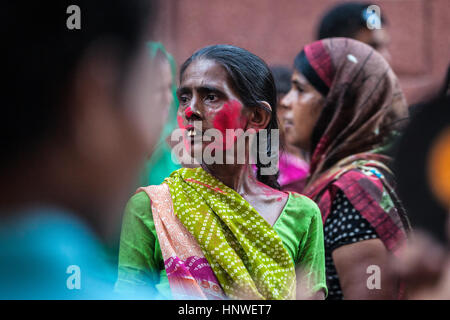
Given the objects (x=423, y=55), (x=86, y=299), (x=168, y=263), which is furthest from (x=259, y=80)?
(x=423, y=55)

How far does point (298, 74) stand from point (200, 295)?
4.44 feet

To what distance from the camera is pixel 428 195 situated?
7.65 feet

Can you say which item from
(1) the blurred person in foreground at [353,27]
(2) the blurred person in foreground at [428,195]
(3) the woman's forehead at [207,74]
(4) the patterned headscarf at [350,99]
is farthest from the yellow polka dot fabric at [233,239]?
(1) the blurred person in foreground at [353,27]

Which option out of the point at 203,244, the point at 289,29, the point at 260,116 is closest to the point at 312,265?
the point at 203,244

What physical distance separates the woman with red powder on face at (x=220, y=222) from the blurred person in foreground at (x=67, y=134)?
1.30 ft

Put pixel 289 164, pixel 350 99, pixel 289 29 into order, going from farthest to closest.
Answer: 1. pixel 289 29
2. pixel 289 164
3. pixel 350 99

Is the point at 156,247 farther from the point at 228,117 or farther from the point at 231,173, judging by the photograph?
the point at 228,117

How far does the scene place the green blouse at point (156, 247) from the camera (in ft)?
7.47

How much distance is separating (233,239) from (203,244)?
0.11 m

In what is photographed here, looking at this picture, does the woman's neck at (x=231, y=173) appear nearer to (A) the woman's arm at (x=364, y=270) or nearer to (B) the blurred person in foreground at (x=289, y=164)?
(A) the woman's arm at (x=364, y=270)

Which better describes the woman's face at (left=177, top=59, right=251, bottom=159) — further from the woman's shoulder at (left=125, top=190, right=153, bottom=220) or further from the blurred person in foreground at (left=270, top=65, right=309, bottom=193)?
the blurred person in foreground at (left=270, top=65, right=309, bottom=193)

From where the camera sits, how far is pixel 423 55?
3.84 meters

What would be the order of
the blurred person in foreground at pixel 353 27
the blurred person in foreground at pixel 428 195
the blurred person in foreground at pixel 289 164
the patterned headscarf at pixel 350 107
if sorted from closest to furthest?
the blurred person in foreground at pixel 428 195
the patterned headscarf at pixel 350 107
the blurred person in foreground at pixel 289 164
the blurred person in foreground at pixel 353 27
